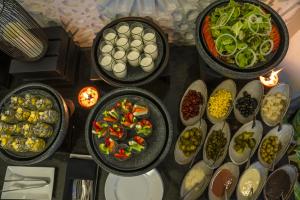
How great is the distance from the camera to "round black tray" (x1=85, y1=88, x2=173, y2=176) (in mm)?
1804

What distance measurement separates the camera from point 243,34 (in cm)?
178

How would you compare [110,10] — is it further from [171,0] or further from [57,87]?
[57,87]

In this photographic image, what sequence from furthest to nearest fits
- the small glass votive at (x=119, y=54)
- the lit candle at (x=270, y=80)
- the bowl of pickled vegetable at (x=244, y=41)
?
the lit candle at (x=270, y=80)
the small glass votive at (x=119, y=54)
the bowl of pickled vegetable at (x=244, y=41)

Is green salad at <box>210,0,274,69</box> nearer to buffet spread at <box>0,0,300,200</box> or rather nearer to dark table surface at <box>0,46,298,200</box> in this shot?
buffet spread at <box>0,0,300,200</box>

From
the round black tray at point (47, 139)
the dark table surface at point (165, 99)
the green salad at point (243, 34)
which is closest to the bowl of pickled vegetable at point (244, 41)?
the green salad at point (243, 34)

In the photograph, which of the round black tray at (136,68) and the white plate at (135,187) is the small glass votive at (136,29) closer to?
the round black tray at (136,68)

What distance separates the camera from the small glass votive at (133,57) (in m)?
1.99

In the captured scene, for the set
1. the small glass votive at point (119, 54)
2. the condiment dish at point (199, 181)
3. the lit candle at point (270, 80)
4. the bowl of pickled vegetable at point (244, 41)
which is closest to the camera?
the bowl of pickled vegetable at point (244, 41)

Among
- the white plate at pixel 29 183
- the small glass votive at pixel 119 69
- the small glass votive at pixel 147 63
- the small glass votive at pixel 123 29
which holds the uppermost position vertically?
the small glass votive at pixel 123 29

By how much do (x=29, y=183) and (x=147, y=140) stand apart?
2.92ft

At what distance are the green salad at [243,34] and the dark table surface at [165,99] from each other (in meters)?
0.29

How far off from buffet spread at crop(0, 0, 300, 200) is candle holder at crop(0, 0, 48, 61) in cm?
23

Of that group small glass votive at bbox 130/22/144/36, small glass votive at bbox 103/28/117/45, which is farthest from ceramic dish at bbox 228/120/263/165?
small glass votive at bbox 103/28/117/45

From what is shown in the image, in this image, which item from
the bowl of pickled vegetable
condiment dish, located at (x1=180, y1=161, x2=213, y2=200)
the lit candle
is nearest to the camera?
the bowl of pickled vegetable
